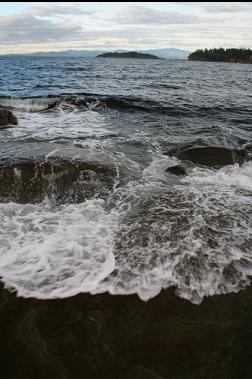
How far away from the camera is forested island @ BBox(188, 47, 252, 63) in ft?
440

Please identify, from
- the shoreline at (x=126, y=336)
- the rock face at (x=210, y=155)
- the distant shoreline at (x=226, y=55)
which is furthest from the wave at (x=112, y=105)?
the distant shoreline at (x=226, y=55)

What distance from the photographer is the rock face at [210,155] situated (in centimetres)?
1069

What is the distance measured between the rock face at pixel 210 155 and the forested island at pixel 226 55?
135054 mm

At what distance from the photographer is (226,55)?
14175 cm

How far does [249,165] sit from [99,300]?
7622 mm

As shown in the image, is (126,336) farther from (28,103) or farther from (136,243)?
(28,103)

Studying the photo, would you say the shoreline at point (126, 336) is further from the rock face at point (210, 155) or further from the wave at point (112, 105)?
the wave at point (112, 105)

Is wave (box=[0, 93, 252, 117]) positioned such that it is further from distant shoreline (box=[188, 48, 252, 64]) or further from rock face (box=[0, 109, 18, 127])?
distant shoreline (box=[188, 48, 252, 64])

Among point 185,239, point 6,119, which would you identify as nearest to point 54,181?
point 185,239

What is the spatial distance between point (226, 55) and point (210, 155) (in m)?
148

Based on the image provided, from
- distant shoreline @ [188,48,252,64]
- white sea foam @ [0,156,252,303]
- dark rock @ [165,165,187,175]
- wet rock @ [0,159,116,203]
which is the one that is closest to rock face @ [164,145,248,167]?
dark rock @ [165,165,187,175]

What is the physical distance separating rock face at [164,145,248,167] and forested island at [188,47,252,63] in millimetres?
135054

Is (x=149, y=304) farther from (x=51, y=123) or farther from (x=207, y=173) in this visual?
(x=51, y=123)

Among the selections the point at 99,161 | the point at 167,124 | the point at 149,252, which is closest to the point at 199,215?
the point at 149,252
